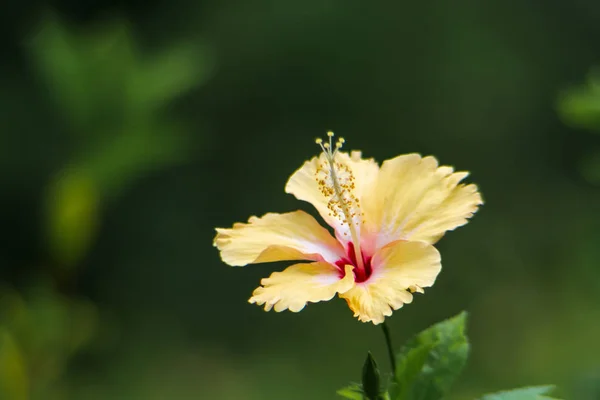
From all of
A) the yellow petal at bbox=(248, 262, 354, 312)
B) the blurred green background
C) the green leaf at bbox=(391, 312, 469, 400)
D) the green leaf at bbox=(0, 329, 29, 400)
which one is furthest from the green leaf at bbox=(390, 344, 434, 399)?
the blurred green background

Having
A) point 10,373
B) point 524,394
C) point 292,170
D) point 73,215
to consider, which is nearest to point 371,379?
point 524,394

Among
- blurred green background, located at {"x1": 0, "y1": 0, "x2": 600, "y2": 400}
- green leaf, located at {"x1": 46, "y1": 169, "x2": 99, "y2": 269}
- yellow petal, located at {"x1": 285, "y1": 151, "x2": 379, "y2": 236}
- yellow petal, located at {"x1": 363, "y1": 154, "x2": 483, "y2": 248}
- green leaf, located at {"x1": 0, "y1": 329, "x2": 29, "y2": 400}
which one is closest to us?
yellow petal, located at {"x1": 363, "y1": 154, "x2": 483, "y2": 248}

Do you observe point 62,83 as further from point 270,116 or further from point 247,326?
point 270,116

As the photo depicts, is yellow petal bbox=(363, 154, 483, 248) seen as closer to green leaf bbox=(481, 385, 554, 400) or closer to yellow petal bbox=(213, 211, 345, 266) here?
yellow petal bbox=(213, 211, 345, 266)

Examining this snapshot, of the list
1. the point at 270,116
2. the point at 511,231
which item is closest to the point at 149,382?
the point at 270,116

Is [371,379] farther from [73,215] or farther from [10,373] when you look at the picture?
[73,215]

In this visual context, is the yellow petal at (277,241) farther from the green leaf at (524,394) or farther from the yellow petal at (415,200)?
the green leaf at (524,394)

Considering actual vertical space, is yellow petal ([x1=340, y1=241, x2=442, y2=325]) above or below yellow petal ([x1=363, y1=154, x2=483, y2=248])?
below
